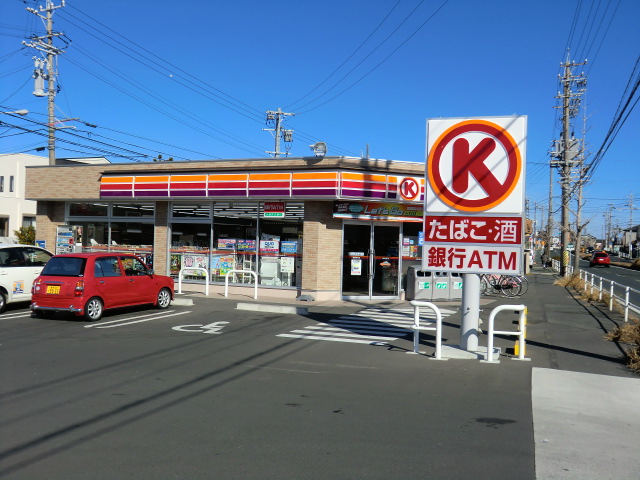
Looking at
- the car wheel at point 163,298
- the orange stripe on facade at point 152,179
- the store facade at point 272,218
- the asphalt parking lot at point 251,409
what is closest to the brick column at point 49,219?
the store facade at point 272,218

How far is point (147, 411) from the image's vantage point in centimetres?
614

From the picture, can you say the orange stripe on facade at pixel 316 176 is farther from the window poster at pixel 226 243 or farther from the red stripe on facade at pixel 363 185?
the window poster at pixel 226 243

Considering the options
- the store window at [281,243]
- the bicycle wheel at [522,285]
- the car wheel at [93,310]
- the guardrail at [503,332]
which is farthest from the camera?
the bicycle wheel at [522,285]

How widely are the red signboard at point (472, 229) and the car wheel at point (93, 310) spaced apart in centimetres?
781

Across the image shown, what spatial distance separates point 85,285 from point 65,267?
0.75 meters

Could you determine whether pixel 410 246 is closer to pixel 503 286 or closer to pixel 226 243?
pixel 503 286

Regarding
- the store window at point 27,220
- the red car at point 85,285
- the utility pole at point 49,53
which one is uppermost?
the utility pole at point 49,53

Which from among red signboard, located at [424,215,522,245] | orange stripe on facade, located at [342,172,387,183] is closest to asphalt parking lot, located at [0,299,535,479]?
red signboard, located at [424,215,522,245]

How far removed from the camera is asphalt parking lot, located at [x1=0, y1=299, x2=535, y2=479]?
474 cm

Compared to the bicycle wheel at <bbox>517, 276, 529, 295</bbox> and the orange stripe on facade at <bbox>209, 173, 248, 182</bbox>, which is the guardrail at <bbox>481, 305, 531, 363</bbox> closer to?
the orange stripe on facade at <bbox>209, 173, 248, 182</bbox>

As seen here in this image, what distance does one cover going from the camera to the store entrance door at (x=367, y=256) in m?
18.4

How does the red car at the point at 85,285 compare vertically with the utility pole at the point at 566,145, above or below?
below

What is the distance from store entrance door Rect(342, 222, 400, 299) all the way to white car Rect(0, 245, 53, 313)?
360 inches

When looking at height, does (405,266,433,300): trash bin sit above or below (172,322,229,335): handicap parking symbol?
above
